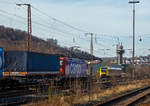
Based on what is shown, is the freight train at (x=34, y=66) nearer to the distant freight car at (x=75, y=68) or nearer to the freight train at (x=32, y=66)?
the freight train at (x=32, y=66)

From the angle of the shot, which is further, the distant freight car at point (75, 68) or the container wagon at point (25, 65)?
the distant freight car at point (75, 68)

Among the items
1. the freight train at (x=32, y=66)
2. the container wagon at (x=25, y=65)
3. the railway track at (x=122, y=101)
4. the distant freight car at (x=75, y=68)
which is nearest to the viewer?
the railway track at (x=122, y=101)

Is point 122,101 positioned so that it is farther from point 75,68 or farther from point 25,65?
point 75,68

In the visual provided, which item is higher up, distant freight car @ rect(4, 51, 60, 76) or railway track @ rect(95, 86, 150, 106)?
distant freight car @ rect(4, 51, 60, 76)

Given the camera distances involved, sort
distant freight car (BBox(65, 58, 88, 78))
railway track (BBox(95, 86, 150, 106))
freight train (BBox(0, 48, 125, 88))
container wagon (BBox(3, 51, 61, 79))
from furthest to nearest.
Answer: distant freight car (BBox(65, 58, 88, 78)), container wagon (BBox(3, 51, 61, 79)), freight train (BBox(0, 48, 125, 88)), railway track (BBox(95, 86, 150, 106))

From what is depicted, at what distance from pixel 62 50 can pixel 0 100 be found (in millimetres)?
89741

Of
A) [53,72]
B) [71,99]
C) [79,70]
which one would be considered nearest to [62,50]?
Answer: [79,70]

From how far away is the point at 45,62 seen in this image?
2928cm

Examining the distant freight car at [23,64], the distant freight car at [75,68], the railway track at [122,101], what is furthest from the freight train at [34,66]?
the railway track at [122,101]

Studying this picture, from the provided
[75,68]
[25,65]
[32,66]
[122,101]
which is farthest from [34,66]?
[122,101]

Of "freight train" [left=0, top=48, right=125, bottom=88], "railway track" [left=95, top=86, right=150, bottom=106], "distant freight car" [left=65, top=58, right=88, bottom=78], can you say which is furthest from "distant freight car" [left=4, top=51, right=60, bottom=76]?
"railway track" [left=95, top=86, right=150, bottom=106]

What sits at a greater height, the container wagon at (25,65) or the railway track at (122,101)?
the container wagon at (25,65)

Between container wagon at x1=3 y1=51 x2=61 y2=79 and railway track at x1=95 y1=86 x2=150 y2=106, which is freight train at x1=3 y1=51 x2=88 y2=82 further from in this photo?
railway track at x1=95 y1=86 x2=150 y2=106

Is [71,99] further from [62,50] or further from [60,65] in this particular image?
[62,50]
